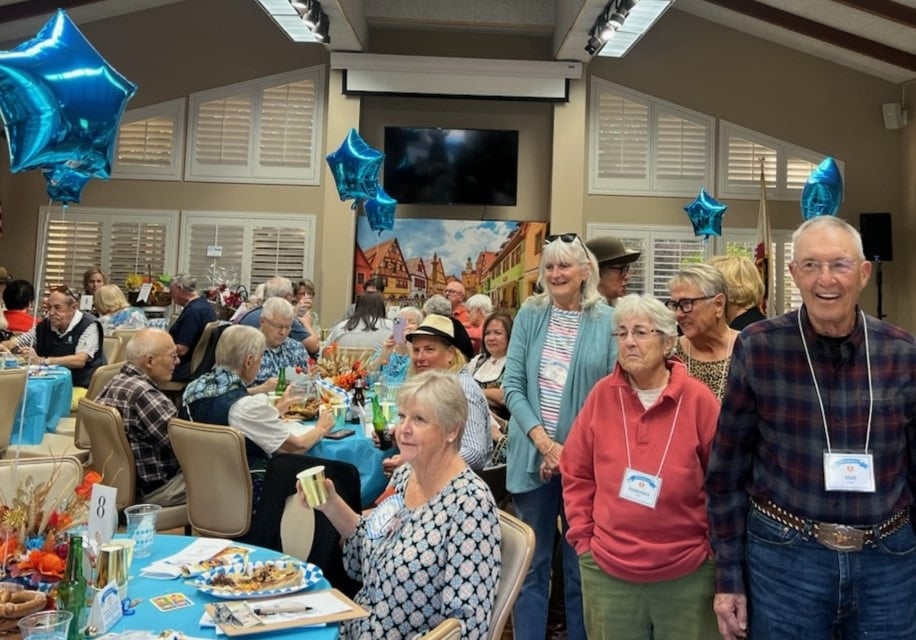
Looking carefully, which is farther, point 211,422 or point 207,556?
point 211,422

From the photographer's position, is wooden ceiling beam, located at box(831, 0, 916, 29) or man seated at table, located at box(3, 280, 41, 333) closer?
man seated at table, located at box(3, 280, 41, 333)

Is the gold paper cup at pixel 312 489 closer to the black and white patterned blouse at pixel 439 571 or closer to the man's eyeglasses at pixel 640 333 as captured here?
the black and white patterned blouse at pixel 439 571

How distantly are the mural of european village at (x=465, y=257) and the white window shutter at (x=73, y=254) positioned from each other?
12.8 feet

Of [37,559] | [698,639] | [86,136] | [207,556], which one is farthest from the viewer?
[86,136]

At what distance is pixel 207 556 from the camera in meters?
1.99

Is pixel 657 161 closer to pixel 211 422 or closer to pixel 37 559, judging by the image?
pixel 211 422

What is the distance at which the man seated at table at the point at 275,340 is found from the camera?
185 inches

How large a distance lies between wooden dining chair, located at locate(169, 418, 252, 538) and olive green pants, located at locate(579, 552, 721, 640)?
1735 mm

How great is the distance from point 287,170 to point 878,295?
8.02 metres

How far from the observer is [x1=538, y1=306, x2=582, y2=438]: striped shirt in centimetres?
263

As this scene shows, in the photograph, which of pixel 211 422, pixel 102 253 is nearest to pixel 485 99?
pixel 102 253

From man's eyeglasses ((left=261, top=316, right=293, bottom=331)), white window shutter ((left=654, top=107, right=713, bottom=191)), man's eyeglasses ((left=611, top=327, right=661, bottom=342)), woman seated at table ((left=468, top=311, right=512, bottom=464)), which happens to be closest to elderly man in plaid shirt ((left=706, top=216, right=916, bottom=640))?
man's eyeglasses ((left=611, top=327, right=661, bottom=342))

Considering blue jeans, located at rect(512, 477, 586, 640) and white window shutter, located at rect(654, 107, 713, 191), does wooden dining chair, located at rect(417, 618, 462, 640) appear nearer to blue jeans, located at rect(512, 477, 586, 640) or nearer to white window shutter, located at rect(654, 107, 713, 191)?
blue jeans, located at rect(512, 477, 586, 640)

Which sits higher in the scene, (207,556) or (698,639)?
(207,556)
